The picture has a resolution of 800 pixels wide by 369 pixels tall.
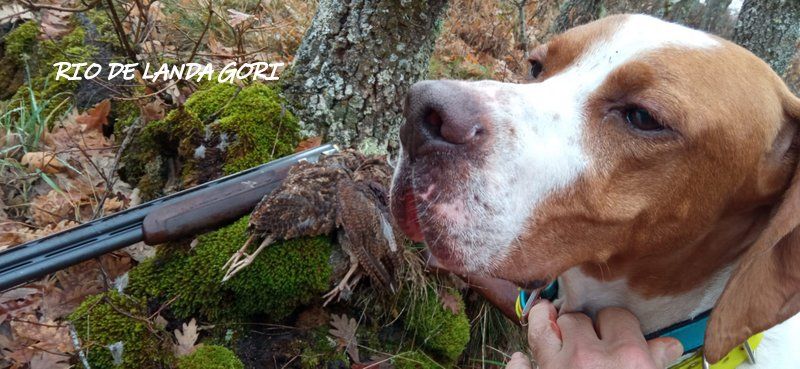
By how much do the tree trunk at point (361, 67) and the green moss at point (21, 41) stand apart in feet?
7.28

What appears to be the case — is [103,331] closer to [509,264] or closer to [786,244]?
[509,264]

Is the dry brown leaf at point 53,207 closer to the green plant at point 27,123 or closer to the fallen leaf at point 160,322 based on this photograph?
the green plant at point 27,123

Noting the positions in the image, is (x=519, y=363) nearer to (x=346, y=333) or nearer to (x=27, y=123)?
(x=346, y=333)

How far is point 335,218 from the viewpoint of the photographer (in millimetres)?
2773

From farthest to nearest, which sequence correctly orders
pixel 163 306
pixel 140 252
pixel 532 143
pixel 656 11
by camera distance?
pixel 656 11, pixel 140 252, pixel 163 306, pixel 532 143

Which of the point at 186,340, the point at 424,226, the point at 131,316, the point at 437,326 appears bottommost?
the point at 437,326

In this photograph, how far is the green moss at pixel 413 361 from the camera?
9.98 ft

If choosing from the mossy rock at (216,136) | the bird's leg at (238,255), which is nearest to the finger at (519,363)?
the bird's leg at (238,255)

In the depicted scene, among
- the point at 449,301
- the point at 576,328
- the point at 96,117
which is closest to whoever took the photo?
the point at 576,328

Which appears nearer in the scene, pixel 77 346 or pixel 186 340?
pixel 77 346

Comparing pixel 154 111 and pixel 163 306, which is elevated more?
pixel 154 111

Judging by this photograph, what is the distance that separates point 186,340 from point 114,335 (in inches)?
11.7

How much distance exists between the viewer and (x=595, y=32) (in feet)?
6.86

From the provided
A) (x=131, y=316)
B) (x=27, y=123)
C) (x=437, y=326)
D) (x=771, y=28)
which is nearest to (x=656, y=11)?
(x=771, y=28)
